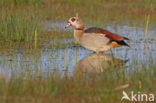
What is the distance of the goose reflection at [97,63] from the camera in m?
8.77

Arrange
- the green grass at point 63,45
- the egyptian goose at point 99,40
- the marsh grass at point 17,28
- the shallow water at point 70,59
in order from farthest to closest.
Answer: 1. the marsh grass at point 17,28
2. the egyptian goose at point 99,40
3. the shallow water at point 70,59
4. the green grass at point 63,45

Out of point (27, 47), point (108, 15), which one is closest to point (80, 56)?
point (27, 47)

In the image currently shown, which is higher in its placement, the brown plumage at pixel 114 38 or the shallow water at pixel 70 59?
the brown plumage at pixel 114 38

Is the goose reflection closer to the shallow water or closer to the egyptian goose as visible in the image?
the shallow water

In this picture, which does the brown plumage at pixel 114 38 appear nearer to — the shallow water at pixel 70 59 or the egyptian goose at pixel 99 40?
the egyptian goose at pixel 99 40

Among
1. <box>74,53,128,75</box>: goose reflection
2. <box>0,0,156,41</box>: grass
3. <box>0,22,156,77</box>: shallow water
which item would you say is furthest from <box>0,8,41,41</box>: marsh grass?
<box>74,53,128,75</box>: goose reflection

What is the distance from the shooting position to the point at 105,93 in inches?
268

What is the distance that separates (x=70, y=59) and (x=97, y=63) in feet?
2.05

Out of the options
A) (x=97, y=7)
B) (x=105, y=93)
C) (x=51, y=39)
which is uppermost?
(x=97, y=7)

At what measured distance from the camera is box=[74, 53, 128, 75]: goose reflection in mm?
8773

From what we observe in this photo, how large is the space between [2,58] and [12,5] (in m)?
7.06

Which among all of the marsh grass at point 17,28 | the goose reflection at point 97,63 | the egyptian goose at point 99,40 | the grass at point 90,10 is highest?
the grass at point 90,10

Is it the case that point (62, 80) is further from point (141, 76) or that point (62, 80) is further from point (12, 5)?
point (12, 5)

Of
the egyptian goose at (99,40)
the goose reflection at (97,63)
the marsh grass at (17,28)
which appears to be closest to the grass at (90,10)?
the marsh grass at (17,28)
